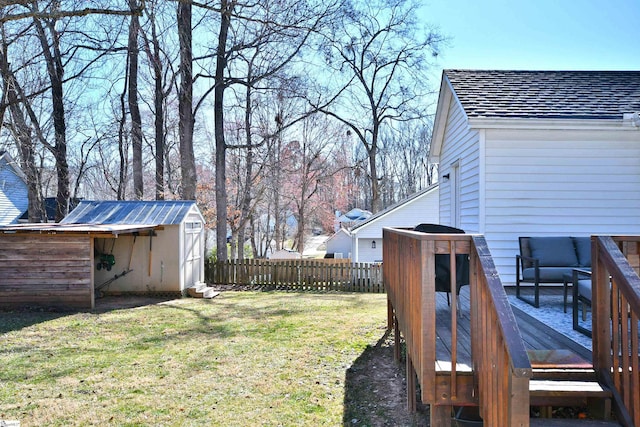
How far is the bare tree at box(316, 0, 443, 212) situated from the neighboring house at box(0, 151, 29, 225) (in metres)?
15.9

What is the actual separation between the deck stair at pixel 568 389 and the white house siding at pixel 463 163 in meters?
4.15

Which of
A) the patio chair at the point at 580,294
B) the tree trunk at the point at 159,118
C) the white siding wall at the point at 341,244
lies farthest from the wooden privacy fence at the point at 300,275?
the white siding wall at the point at 341,244

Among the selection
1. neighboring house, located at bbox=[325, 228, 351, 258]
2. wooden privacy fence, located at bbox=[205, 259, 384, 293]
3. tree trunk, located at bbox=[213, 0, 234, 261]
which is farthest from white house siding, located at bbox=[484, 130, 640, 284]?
neighboring house, located at bbox=[325, 228, 351, 258]

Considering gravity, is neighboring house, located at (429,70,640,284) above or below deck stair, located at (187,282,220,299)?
above

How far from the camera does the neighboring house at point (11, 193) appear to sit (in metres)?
21.4

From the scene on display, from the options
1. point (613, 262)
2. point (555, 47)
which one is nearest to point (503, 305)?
point (613, 262)

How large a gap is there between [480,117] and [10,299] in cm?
1011

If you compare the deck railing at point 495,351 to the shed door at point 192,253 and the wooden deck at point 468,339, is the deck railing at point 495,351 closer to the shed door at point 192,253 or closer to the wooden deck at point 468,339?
the wooden deck at point 468,339

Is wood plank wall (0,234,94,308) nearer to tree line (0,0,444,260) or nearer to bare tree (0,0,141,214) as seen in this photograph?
tree line (0,0,444,260)

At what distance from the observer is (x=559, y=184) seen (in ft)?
22.2

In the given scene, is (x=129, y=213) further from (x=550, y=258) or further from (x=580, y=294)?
(x=580, y=294)

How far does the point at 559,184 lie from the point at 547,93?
176cm

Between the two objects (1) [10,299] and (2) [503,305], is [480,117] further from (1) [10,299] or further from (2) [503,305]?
(1) [10,299]

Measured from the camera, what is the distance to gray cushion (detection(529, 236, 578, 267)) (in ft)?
19.5
